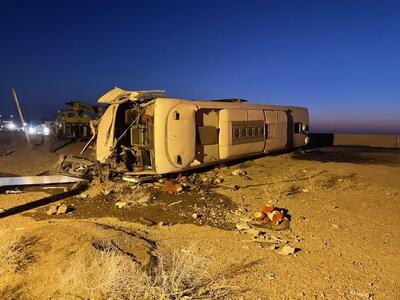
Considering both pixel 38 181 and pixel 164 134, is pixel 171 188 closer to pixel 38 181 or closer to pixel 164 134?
pixel 164 134

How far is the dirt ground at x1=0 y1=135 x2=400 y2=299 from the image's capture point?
4859mm

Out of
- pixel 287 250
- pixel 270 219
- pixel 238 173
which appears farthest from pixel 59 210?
pixel 238 173

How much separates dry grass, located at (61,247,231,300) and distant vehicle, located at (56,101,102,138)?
22090 millimetres

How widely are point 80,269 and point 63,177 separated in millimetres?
7862

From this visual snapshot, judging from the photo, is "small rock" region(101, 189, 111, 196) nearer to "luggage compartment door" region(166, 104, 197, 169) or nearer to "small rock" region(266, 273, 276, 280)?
"luggage compartment door" region(166, 104, 197, 169)

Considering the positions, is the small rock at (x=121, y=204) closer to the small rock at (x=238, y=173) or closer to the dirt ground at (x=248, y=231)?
the dirt ground at (x=248, y=231)

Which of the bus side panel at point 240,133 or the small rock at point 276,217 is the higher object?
the bus side panel at point 240,133

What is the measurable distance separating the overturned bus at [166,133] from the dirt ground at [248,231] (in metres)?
0.77

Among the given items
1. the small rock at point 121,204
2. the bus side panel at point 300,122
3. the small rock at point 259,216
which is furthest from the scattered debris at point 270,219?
the bus side panel at point 300,122

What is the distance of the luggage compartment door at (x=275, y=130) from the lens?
1498 cm

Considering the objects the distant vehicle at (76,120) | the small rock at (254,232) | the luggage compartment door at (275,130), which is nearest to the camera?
the small rock at (254,232)

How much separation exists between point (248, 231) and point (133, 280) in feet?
9.96

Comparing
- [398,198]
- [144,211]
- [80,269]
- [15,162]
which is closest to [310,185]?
[398,198]

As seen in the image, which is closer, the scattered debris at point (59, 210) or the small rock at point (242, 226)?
the small rock at point (242, 226)
